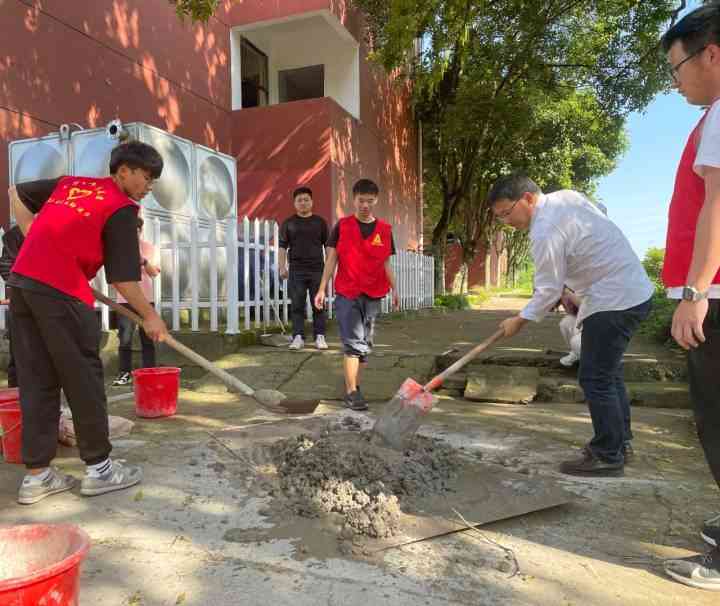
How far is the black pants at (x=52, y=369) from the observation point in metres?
2.41

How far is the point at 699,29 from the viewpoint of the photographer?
178 cm

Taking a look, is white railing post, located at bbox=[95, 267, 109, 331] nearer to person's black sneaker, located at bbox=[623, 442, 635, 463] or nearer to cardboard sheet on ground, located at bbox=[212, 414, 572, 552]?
cardboard sheet on ground, located at bbox=[212, 414, 572, 552]

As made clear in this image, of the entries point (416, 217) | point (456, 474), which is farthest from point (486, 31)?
point (456, 474)

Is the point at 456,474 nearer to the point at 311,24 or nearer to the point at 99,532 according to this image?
the point at 99,532

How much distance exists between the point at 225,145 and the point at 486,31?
6.46m

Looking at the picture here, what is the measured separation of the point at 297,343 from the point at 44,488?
3.33m

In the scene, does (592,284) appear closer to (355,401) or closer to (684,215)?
(684,215)

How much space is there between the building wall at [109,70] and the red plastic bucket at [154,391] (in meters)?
4.32

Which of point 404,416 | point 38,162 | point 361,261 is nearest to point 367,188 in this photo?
point 361,261

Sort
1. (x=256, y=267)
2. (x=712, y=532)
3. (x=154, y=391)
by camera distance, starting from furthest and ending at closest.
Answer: (x=256, y=267) < (x=154, y=391) < (x=712, y=532)

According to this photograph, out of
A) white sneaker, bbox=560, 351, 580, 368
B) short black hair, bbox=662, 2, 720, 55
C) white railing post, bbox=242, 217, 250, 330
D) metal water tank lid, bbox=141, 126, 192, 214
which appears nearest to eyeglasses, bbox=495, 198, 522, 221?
short black hair, bbox=662, 2, 720, 55

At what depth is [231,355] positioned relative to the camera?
557cm

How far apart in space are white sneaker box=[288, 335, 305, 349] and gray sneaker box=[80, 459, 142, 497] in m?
3.00

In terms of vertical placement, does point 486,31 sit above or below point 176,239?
above
